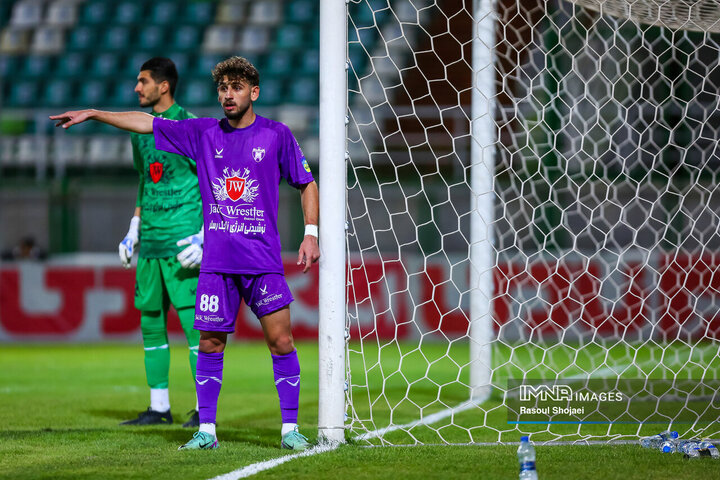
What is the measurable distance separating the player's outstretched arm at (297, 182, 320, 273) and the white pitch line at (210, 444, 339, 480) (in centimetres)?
77

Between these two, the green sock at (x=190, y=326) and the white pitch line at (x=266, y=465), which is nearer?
the white pitch line at (x=266, y=465)

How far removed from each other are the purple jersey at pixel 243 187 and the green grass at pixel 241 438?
0.83m

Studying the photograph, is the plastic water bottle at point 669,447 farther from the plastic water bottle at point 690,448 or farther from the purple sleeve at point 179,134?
the purple sleeve at point 179,134

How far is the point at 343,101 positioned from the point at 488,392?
269cm

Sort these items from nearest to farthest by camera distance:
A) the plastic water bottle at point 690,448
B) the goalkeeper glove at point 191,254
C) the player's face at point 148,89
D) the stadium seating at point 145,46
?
the plastic water bottle at point 690,448
the goalkeeper glove at point 191,254
the player's face at point 148,89
the stadium seating at point 145,46

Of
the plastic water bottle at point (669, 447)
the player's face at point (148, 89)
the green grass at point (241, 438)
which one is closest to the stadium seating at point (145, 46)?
the green grass at point (241, 438)

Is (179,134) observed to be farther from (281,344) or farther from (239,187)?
(281,344)

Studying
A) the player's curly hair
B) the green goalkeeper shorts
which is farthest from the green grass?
the player's curly hair

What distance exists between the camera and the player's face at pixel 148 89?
5000 mm

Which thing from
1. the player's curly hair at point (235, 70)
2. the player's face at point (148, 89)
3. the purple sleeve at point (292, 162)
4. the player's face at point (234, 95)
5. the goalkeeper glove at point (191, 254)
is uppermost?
the player's face at point (148, 89)

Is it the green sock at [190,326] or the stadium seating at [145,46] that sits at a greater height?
the stadium seating at [145,46]

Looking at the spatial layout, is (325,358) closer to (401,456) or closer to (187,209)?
(401,456)

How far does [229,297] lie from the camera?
4020 mm

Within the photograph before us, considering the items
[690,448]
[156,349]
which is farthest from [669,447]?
[156,349]
